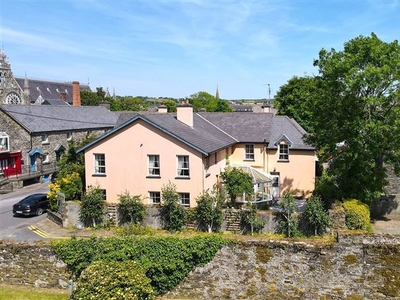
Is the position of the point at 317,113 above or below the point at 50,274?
above

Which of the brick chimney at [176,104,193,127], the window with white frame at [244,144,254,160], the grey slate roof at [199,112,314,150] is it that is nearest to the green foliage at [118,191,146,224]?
the brick chimney at [176,104,193,127]

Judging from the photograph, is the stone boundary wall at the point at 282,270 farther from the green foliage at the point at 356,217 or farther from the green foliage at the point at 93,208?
the green foliage at the point at 93,208

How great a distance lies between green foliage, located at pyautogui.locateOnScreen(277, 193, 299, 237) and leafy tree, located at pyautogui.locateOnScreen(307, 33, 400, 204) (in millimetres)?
4706

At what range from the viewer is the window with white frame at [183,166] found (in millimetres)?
25469

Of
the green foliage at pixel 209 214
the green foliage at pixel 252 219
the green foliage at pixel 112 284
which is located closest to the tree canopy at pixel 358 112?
the green foliage at pixel 252 219

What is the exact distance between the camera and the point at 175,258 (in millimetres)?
13781

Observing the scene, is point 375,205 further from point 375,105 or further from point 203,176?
point 203,176

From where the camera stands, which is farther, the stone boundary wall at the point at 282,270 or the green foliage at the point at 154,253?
the green foliage at the point at 154,253

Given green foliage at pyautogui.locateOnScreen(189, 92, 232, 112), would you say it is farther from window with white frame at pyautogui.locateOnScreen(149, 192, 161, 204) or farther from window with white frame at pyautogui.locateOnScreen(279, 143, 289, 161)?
window with white frame at pyautogui.locateOnScreen(149, 192, 161, 204)

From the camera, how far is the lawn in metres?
13.8

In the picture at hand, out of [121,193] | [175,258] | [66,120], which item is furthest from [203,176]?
[66,120]

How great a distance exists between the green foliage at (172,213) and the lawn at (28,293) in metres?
8.88

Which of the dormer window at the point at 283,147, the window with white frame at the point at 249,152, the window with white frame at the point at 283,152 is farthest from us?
A: the window with white frame at the point at 249,152

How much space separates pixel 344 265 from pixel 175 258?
6.00 meters
